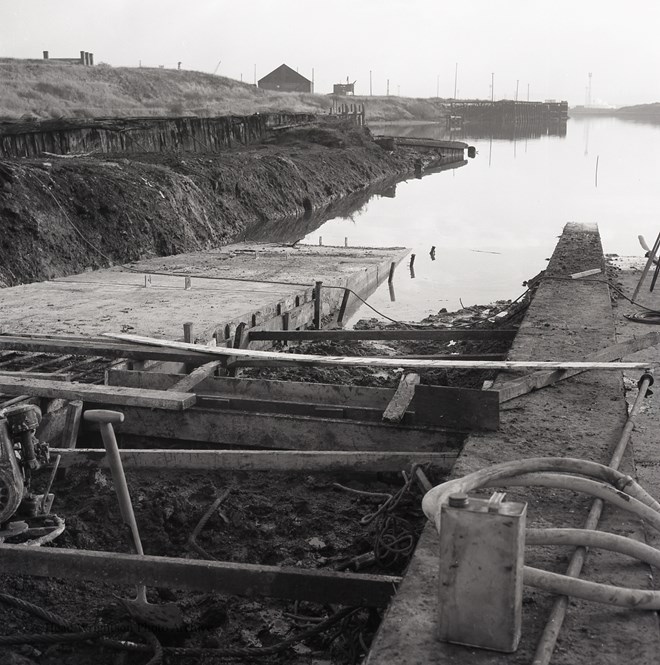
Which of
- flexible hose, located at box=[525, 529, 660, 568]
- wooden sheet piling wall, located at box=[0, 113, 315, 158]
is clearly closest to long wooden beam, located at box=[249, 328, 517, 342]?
flexible hose, located at box=[525, 529, 660, 568]

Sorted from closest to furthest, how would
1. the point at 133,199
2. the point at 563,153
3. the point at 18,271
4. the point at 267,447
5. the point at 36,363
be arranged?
1. the point at 267,447
2. the point at 36,363
3. the point at 18,271
4. the point at 133,199
5. the point at 563,153

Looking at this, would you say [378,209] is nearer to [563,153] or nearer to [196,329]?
[196,329]

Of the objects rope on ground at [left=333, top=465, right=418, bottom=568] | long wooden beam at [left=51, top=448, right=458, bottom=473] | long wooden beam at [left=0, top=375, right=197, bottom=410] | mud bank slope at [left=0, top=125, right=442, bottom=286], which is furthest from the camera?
mud bank slope at [left=0, top=125, right=442, bottom=286]

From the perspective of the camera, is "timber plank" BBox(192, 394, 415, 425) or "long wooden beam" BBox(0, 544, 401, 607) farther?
"timber plank" BBox(192, 394, 415, 425)

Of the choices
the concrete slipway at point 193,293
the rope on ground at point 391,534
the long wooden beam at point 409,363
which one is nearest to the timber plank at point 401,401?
the long wooden beam at point 409,363

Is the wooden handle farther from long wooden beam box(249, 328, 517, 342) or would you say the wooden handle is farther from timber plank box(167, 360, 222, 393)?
long wooden beam box(249, 328, 517, 342)

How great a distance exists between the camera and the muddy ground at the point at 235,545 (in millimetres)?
4078

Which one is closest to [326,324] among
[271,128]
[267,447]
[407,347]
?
[407,347]

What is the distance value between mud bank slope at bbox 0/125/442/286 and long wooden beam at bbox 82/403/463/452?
8427 mm

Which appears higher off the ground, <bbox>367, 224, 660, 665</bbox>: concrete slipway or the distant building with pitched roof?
the distant building with pitched roof

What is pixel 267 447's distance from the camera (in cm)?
611

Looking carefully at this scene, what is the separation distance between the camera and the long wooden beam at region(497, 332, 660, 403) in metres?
6.00

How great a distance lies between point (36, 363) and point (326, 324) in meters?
5.37

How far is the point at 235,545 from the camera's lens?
16.7 feet
